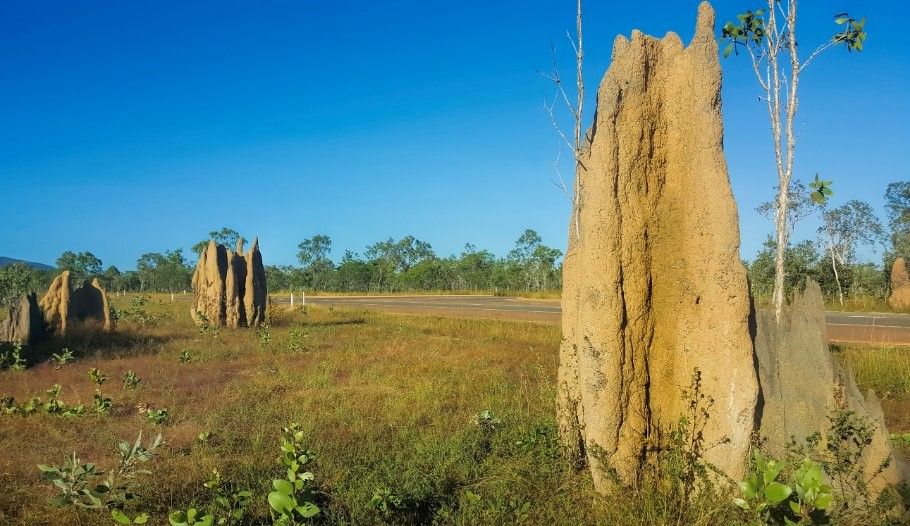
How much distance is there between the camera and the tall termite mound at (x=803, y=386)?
174 inches

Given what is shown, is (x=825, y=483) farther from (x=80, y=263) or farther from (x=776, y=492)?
(x=80, y=263)

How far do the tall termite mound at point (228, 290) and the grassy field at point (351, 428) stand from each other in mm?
4209

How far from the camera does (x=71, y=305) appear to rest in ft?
54.8

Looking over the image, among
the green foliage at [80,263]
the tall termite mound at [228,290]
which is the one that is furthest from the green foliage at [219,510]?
the green foliage at [80,263]

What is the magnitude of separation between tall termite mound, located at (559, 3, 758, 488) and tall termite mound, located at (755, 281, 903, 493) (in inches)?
29.3

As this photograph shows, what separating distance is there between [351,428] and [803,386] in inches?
170

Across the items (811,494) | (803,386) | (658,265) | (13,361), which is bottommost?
(13,361)

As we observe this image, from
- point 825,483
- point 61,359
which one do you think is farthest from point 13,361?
point 825,483

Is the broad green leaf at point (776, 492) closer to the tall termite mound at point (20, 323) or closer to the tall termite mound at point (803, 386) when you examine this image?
the tall termite mound at point (803, 386)

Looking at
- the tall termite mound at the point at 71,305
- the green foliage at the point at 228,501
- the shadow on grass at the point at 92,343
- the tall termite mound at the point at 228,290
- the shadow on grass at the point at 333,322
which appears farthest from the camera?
the shadow on grass at the point at 333,322

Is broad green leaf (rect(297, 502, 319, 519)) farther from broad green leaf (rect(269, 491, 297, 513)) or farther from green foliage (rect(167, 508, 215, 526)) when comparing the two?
green foliage (rect(167, 508, 215, 526))

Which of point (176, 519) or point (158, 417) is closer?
point (176, 519)

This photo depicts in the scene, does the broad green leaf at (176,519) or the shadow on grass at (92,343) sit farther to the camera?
the shadow on grass at (92,343)

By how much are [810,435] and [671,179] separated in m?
2.09
